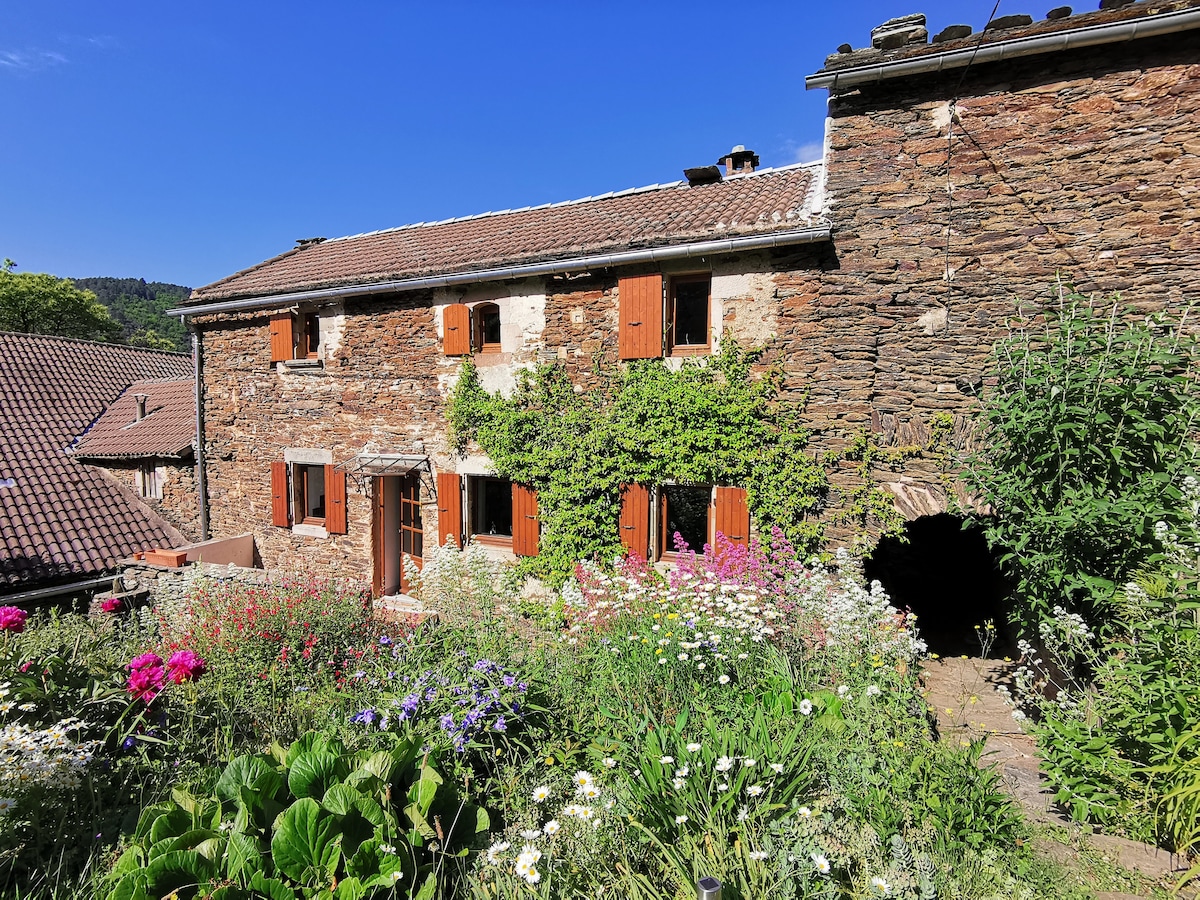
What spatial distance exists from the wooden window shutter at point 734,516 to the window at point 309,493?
7.59 metres

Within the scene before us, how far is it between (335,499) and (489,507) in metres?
3.03

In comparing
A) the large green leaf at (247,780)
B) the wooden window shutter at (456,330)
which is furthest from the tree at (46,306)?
the large green leaf at (247,780)

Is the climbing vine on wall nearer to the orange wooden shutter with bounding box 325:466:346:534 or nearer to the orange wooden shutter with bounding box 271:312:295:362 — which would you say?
the orange wooden shutter with bounding box 325:466:346:534

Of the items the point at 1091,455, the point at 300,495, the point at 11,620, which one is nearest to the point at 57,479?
the point at 300,495

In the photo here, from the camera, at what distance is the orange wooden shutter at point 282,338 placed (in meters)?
10.5

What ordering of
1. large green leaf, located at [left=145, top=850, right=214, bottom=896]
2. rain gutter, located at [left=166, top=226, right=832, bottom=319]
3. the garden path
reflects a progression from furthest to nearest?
rain gutter, located at [left=166, top=226, right=832, bottom=319] < the garden path < large green leaf, located at [left=145, top=850, right=214, bottom=896]

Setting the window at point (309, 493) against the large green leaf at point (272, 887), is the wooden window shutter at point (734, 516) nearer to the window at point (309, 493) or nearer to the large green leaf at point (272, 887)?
the large green leaf at point (272, 887)

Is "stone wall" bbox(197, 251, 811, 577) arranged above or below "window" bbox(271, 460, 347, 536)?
above

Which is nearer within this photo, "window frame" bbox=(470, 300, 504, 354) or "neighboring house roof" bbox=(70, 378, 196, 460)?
"window frame" bbox=(470, 300, 504, 354)

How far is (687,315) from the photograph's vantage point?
7988 millimetres

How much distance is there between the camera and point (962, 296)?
6473mm

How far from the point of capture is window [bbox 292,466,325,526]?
10.8 meters

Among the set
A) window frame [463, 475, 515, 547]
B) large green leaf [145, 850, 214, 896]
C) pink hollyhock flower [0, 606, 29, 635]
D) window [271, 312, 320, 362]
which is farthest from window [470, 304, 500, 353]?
large green leaf [145, 850, 214, 896]

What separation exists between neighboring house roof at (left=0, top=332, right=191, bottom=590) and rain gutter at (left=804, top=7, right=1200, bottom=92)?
14467 mm
